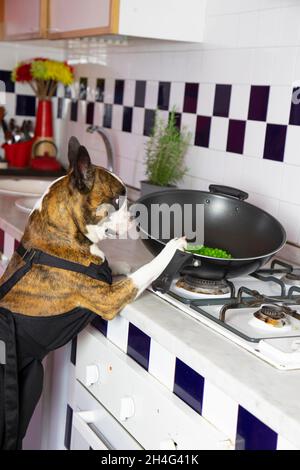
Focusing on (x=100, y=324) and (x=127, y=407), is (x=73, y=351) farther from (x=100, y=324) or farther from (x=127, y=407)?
(x=127, y=407)

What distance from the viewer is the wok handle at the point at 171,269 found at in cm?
140

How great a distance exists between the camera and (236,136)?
80.0 inches

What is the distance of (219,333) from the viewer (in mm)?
1234

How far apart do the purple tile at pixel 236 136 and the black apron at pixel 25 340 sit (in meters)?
0.73

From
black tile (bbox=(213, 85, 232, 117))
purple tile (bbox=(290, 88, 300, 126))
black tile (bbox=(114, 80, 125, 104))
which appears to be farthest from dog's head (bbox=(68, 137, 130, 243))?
black tile (bbox=(114, 80, 125, 104))

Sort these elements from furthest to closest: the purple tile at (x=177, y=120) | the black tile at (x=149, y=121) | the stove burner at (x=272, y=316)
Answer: the black tile at (x=149, y=121) → the purple tile at (x=177, y=120) → the stove burner at (x=272, y=316)

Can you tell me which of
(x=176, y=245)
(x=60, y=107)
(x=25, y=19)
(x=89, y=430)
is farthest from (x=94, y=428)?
(x=60, y=107)

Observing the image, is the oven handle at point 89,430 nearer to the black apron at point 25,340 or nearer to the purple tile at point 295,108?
the black apron at point 25,340

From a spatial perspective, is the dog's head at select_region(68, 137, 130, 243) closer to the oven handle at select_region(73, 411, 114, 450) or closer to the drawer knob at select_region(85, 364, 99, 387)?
the drawer knob at select_region(85, 364, 99, 387)

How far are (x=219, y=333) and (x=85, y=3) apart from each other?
→ 1.44m

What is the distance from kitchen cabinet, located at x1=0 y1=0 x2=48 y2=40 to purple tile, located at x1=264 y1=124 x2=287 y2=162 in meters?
1.13

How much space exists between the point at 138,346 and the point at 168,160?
0.97 metres

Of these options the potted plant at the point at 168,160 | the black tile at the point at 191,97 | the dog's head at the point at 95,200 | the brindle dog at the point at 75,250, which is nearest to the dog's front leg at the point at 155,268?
the brindle dog at the point at 75,250

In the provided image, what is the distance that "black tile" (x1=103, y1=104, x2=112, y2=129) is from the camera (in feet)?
9.19
